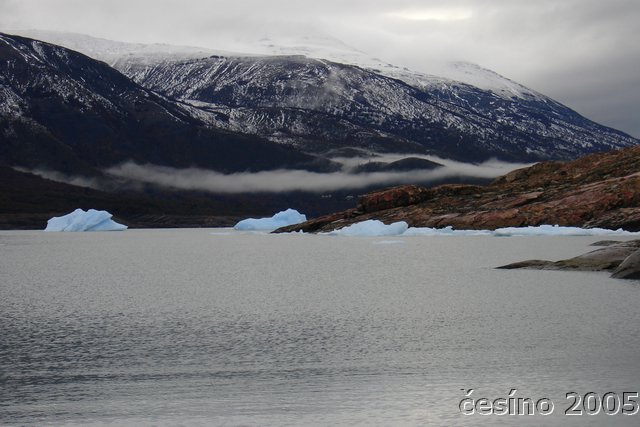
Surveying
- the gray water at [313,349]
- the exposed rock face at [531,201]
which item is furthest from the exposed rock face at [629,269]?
the exposed rock face at [531,201]

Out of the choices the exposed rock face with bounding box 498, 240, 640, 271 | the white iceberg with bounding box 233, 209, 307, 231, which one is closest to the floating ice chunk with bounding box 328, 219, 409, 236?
the white iceberg with bounding box 233, 209, 307, 231

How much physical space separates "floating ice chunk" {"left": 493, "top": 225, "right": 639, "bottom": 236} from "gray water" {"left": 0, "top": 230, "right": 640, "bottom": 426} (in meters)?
58.4

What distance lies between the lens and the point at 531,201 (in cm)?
12100

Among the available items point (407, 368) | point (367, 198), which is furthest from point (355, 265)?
point (367, 198)

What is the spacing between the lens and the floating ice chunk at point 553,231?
10259 centimetres

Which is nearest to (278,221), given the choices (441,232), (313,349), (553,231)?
(441,232)

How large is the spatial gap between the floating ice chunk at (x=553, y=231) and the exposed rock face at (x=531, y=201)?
104 inches

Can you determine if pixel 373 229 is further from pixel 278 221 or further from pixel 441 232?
pixel 278 221

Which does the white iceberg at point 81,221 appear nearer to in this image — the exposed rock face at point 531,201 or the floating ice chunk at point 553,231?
the exposed rock face at point 531,201

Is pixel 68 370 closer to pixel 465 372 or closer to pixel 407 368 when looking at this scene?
pixel 407 368

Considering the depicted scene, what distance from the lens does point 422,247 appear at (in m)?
92.9

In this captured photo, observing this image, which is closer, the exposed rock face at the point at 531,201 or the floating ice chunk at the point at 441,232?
the exposed rock face at the point at 531,201

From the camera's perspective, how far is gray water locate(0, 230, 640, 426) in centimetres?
1802

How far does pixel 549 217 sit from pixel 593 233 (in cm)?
962
